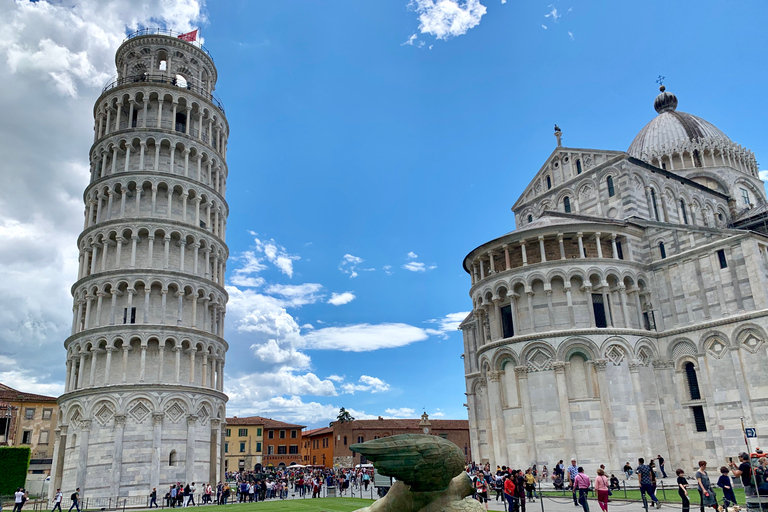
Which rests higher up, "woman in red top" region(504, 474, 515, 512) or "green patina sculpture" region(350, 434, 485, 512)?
"green patina sculpture" region(350, 434, 485, 512)

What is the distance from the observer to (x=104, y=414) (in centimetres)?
3531

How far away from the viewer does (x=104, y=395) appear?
35.4m

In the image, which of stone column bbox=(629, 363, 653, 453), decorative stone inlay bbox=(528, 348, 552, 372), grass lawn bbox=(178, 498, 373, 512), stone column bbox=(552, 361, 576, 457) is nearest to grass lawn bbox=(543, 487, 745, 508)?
stone column bbox=(552, 361, 576, 457)

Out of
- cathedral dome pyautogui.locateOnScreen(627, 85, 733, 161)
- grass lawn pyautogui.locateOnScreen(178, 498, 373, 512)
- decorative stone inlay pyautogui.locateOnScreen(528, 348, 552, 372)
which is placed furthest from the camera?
cathedral dome pyautogui.locateOnScreen(627, 85, 733, 161)

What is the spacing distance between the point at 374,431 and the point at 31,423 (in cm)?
3836

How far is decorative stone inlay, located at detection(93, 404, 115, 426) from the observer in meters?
35.2

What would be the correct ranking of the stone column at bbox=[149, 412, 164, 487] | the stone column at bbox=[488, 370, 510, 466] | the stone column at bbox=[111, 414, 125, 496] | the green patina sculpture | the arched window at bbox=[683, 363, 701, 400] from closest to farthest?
the green patina sculpture → the arched window at bbox=[683, 363, 701, 400] → the stone column at bbox=[111, 414, 125, 496] → the stone column at bbox=[488, 370, 510, 466] → the stone column at bbox=[149, 412, 164, 487]

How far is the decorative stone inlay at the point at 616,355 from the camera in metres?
32.5

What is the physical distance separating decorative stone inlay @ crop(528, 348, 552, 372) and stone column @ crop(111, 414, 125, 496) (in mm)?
23805

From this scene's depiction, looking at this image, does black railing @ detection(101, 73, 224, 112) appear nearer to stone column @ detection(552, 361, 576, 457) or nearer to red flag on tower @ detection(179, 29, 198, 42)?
red flag on tower @ detection(179, 29, 198, 42)

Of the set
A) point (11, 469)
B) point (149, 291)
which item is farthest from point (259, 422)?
point (149, 291)

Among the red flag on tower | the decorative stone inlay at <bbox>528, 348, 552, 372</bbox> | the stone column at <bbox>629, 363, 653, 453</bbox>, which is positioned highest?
the red flag on tower

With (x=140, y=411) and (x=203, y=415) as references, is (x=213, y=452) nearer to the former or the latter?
(x=203, y=415)

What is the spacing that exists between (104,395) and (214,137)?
20.8 m
